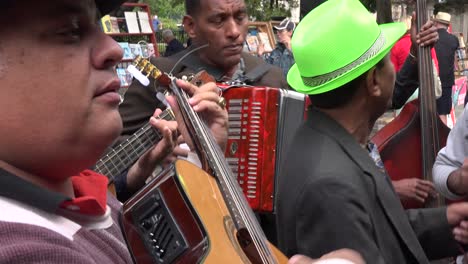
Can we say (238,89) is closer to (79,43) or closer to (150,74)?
(150,74)

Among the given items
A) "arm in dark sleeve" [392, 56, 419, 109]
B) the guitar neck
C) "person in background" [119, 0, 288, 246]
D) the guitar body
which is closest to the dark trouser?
"arm in dark sleeve" [392, 56, 419, 109]

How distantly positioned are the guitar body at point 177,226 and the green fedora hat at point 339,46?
101 cm

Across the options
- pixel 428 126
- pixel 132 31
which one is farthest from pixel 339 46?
pixel 132 31

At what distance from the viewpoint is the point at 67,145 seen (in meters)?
0.96

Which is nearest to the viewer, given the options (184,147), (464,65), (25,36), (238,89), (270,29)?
(25,36)

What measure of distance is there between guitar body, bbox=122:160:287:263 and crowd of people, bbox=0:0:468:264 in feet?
0.18

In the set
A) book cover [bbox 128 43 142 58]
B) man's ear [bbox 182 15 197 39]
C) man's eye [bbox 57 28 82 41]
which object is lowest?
book cover [bbox 128 43 142 58]

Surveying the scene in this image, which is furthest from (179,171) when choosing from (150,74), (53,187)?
(150,74)

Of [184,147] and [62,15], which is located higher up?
[62,15]

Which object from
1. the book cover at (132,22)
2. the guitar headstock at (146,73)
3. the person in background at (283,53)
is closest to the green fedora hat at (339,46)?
the guitar headstock at (146,73)

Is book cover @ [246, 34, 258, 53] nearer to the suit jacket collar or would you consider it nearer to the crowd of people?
the crowd of people

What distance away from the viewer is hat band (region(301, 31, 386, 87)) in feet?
7.16

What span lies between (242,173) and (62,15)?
221cm

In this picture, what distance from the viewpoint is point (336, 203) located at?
1920mm
